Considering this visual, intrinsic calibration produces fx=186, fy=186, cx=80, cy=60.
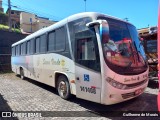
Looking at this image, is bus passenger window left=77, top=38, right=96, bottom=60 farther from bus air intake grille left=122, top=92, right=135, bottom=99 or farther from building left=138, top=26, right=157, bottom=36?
building left=138, top=26, right=157, bottom=36

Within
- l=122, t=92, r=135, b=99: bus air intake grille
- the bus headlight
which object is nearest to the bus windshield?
the bus headlight

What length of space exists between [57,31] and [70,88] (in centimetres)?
242

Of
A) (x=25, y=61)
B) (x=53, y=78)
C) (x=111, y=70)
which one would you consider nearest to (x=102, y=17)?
(x=111, y=70)

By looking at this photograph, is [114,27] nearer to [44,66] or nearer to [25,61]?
[44,66]

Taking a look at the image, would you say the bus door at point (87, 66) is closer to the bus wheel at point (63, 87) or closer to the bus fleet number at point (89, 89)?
the bus fleet number at point (89, 89)

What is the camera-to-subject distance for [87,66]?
5.50 meters

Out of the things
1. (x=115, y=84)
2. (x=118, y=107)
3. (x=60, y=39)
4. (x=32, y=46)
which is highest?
(x=60, y=39)

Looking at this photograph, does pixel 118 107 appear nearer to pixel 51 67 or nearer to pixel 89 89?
pixel 89 89

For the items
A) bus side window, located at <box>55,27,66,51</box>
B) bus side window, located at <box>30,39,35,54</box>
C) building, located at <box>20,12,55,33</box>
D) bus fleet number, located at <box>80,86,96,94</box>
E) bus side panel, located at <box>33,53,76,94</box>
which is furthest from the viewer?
building, located at <box>20,12,55,33</box>

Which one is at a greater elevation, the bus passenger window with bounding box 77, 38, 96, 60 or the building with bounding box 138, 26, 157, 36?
the building with bounding box 138, 26, 157, 36

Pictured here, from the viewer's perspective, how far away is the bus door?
205 inches

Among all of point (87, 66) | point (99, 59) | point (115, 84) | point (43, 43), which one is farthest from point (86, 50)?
point (43, 43)

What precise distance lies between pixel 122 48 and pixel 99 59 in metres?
0.90

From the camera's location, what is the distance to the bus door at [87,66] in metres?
5.20
